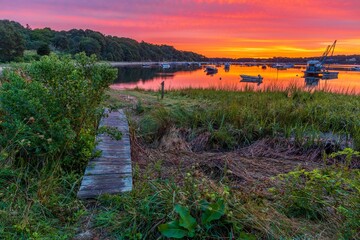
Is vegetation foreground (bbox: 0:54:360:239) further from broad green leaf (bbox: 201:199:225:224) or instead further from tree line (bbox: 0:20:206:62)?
tree line (bbox: 0:20:206:62)

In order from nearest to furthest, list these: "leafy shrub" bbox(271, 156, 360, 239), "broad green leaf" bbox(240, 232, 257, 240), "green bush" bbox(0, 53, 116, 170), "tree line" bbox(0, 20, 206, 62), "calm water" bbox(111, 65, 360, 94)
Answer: "broad green leaf" bbox(240, 232, 257, 240) < "leafy shrub" bbox(271, 156, 360, 239) < "green bush" bbox(0, 53, 116, 170) < "calm water" bbox(111, 65, 360, 94) < "tree line" bbox(0, 20, 206, 62)

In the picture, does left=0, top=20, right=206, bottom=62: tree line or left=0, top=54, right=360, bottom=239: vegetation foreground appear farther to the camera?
left=0, top=20, right=206, bottom=62: tree line

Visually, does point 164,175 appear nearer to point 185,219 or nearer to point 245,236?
point 185,219

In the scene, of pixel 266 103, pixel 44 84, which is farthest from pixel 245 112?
pixel 44 84

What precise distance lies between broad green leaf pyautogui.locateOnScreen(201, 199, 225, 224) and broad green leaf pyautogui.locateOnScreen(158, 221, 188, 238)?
0.56 ft

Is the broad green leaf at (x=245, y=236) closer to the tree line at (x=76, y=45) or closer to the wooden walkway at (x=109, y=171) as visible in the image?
the wooden walkway at (x=109, y=171)

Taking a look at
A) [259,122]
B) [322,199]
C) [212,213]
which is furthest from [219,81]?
[212,213]

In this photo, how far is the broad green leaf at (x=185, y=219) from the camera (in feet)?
6.44

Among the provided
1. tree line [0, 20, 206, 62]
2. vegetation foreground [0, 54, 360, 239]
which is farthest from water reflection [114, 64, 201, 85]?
vegetation foreground [0, 54, 360, 239]

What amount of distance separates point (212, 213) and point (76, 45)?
81.5 m

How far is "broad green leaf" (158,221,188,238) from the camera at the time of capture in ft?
6.39

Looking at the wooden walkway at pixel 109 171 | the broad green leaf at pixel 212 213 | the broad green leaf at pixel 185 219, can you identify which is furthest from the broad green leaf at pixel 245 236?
the wooden walkway at pixel 109 171

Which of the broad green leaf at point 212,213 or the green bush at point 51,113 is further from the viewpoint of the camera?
the green bush at point 51,113

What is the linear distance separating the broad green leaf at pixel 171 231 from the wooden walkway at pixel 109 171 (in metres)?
0.83
